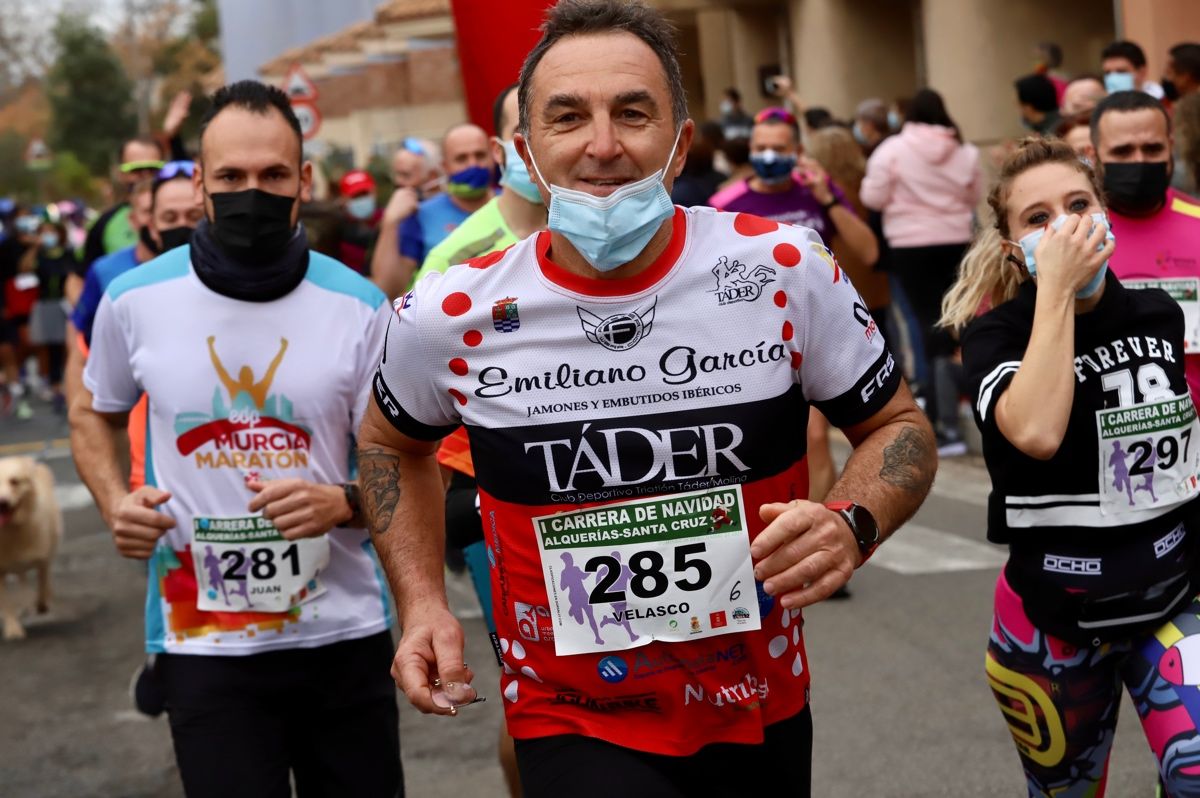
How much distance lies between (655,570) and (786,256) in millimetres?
611

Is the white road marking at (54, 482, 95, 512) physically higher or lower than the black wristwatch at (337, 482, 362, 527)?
lower

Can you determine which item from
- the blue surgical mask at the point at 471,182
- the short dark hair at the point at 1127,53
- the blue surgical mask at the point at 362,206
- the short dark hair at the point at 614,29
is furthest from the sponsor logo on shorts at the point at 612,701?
the blue surgical mask at the point at 362,206

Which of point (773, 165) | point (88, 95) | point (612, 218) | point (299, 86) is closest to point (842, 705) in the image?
point (773, 165)

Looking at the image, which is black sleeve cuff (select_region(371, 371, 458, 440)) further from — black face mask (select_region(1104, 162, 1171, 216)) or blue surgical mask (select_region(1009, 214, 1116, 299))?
black face mask (select_region(1104, 162, 1171, 216))

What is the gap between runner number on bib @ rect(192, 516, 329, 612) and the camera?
14.8ft

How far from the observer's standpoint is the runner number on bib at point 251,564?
4.50 m

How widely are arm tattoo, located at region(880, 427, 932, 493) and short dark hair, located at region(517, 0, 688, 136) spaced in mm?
703

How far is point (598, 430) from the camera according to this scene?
317 cm

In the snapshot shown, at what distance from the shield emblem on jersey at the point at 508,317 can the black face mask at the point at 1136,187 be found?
8.47ft

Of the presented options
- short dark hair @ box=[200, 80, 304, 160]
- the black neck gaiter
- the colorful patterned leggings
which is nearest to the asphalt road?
the colorful patterned leggings

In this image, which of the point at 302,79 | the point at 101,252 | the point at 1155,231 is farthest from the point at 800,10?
the point at 1155,231

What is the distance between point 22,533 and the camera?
995 centimetres

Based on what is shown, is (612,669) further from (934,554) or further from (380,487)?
(934,554)

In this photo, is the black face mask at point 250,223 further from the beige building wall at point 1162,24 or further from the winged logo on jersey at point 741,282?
the beige building wall at point 1162,24
